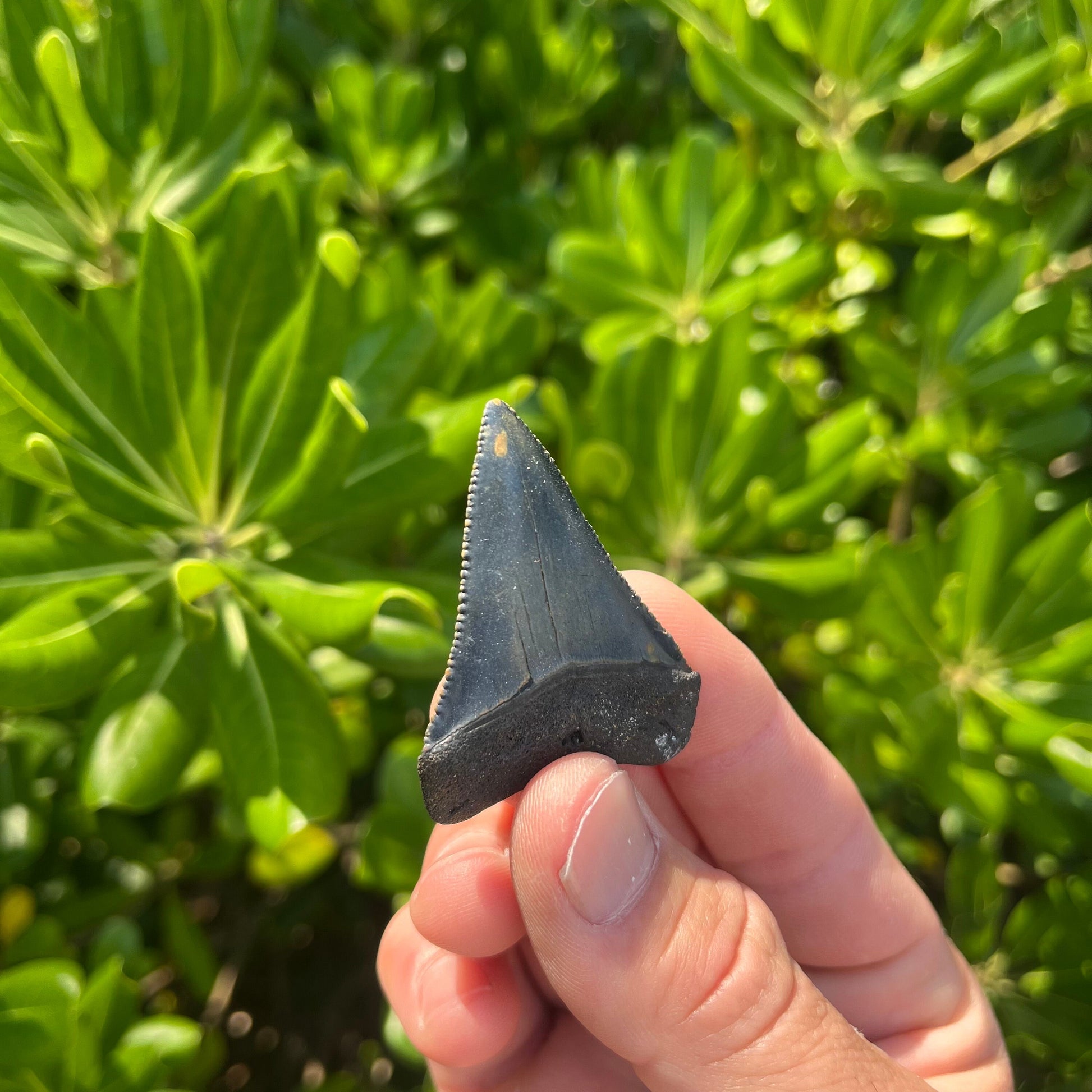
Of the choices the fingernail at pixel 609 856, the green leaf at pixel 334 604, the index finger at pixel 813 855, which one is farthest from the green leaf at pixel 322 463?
the index finger at pixel 813 855

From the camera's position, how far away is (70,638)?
44.6 inches

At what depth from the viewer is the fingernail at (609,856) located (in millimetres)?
998

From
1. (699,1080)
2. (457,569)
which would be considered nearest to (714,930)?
(699,1080)

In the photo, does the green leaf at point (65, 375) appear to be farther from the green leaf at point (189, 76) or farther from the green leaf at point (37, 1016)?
the green leaf at point (37, 1016)

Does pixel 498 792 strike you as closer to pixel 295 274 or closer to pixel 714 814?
pixel 714 814

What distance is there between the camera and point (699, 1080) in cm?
107

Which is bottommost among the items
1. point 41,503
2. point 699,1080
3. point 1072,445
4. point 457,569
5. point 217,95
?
point 699,1080

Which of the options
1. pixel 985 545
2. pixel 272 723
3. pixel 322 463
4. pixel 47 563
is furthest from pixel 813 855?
pixel 47 563

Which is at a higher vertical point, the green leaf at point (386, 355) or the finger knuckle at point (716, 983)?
the green leaf at point (386, 355)

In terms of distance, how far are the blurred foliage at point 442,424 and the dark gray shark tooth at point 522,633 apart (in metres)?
0.19

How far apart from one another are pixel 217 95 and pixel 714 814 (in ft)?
5.38

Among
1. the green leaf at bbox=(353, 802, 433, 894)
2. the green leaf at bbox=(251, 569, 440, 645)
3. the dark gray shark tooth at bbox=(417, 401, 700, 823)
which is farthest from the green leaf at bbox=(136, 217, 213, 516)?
the green leaf at bbox=(353, 802, 433, 894)

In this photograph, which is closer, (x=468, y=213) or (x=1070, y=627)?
(x=1070, y=627)

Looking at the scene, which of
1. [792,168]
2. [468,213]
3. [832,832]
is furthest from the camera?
[468,213]
